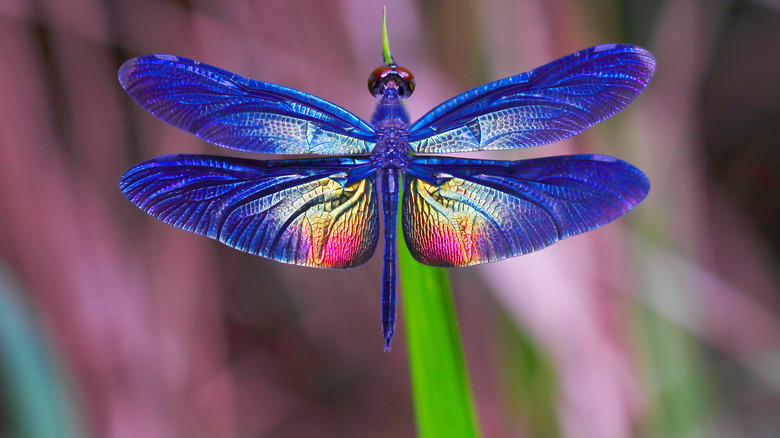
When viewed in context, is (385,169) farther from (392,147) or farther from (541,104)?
(541,104)

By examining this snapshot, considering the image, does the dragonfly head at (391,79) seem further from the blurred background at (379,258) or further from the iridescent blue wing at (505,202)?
the blurred background at (379,258)

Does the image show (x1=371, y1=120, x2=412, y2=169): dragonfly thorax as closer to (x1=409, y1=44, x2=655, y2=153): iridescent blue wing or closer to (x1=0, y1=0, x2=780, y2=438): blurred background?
(x1=409, y1=44, x2=655, y2=153): iridescent blue wing

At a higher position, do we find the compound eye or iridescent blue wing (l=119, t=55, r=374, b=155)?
the compound eye

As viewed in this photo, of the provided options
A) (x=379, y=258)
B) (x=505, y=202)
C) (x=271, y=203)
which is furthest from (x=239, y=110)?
(x=379, y=258)

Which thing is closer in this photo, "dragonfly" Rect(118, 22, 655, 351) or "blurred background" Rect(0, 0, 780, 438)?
"dragonfly" Rect(118, 22, 655, 351)

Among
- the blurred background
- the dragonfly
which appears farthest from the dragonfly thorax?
the blurred background

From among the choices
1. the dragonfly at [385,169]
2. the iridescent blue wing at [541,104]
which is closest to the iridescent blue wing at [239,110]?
the dragonfly at [385,169]

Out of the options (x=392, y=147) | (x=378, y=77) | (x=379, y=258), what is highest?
(x=378, y=77)
